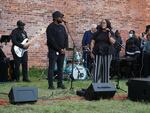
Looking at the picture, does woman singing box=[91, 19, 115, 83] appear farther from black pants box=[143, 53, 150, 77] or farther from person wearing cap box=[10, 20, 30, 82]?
black pants box=[143, 53, 150, 77]

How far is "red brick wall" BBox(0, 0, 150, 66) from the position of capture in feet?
51.3

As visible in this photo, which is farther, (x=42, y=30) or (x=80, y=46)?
(x=80, y=46)

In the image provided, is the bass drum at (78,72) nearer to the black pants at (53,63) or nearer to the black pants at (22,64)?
the black pants at (22,64)

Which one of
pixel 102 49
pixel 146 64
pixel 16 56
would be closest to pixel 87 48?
pixel 146 64

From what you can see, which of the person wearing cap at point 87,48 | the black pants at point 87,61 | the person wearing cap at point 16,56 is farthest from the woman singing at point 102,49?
the black pants at point 87,61

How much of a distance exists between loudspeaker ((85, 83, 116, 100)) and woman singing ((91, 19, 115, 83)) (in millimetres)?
1532

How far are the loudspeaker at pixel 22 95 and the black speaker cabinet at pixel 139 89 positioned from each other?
7.09 ft

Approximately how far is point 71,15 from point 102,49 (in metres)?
6.43

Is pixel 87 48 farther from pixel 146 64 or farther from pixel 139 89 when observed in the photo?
pixel 139 89

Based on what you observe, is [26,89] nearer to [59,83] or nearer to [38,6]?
[59,83]

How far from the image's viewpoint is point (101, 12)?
17969 mm

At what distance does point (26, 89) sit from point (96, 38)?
9.57ft

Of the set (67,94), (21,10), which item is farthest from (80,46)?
(67,94)

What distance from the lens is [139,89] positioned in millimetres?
9281
